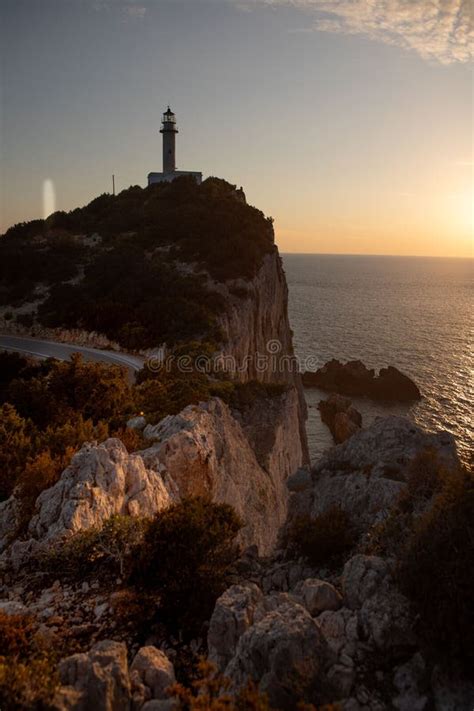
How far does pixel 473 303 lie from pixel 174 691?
172 metres

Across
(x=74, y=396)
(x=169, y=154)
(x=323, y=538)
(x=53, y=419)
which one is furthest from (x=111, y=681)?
(x=169, y=154)

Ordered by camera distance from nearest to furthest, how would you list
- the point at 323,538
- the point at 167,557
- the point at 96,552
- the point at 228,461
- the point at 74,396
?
1. the point at 167,557
2. the point at 96,552
3. the point at 323,538
4. the point at 74,396
5. the point at 228,461

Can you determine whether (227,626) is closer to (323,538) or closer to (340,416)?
(323,538)

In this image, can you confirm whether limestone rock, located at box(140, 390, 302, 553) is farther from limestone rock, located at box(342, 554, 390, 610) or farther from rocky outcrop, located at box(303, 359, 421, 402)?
rocky outcrop, located at box(303, 359, 421, 402)

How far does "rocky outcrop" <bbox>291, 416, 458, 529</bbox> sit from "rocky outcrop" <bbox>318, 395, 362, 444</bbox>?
37102 millimetres

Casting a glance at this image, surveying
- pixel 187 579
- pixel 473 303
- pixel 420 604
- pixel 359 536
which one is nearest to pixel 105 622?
pixel 187 579

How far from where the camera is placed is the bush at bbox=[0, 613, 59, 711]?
527 cm

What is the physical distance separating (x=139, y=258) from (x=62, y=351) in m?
16.0

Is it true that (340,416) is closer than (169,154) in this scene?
Yes

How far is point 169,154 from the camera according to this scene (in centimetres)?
6788

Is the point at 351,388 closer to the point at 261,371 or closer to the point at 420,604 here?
the point at 261,371

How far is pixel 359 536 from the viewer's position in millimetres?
10430

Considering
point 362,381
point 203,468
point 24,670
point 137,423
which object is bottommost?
point 362,381
